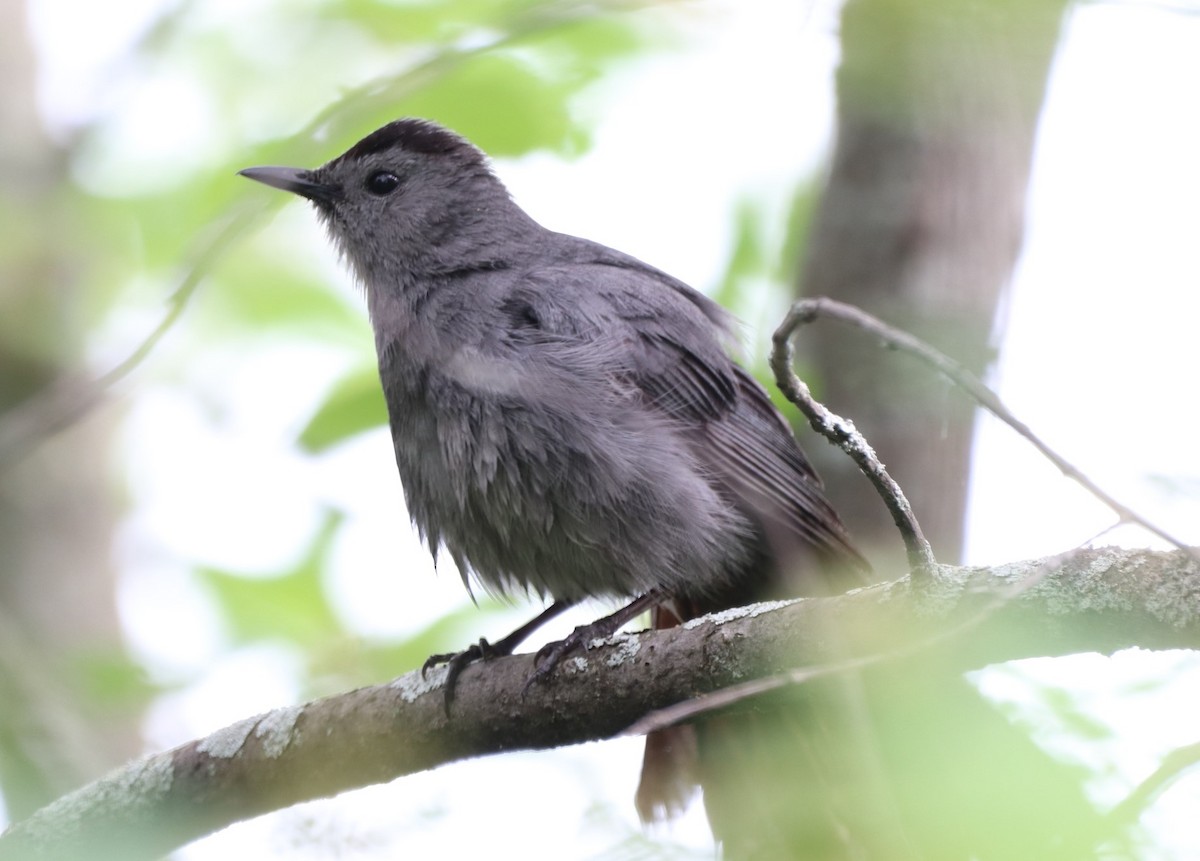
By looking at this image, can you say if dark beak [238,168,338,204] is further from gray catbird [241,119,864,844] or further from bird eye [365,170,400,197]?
bird eye [365,170,400,197]

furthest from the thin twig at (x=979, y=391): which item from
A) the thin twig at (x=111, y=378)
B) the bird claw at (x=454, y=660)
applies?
the bird claw at (x=454, y=660)

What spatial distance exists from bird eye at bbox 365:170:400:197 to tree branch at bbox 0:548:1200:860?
2262 mm

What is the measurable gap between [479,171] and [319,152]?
1868mm

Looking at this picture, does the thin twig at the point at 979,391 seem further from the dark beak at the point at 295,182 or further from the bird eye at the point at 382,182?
the bird eye at the point at 382,182

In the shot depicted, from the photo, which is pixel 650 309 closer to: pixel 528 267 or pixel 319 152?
pixel 528 267

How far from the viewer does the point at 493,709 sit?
385 cm

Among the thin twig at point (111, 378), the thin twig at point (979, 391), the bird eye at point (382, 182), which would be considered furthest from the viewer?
the bird eye at point (382, 182)

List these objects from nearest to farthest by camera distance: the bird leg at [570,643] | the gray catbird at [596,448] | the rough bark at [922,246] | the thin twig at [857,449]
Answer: the thin twig at [857,449]
the bird leg at [570,643]
the gray catbird at [596,448]
the rough bark at [922,246]

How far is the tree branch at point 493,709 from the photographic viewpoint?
9.25 feet

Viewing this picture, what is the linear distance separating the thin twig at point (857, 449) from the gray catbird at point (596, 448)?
130 centimetres

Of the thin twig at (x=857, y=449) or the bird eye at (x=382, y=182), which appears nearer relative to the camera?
the thin twig at (x=857, y=449)

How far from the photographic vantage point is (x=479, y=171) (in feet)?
18.2

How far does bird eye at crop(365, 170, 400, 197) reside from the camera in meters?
5.45

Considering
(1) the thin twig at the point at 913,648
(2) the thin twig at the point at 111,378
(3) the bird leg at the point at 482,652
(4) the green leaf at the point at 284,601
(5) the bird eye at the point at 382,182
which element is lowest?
(3) the bird leg at the point at 482,652
